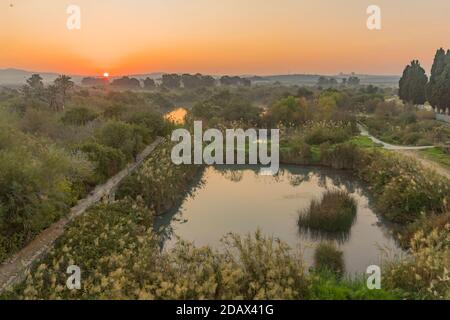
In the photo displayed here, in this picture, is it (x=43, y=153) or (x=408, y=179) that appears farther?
(x=408, y=179)

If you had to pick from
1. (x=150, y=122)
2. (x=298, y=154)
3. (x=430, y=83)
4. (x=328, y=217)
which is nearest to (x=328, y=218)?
(x=328, y=217)

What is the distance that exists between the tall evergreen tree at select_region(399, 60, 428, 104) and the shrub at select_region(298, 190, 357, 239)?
34.5m

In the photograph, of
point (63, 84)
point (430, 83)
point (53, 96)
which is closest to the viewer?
point (53, 96)

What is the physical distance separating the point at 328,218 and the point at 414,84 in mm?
36714

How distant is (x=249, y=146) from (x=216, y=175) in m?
5.82

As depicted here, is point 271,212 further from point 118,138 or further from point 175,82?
point 175,82

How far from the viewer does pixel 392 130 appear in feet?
108

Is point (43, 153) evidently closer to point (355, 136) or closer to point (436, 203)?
point (436, 203)

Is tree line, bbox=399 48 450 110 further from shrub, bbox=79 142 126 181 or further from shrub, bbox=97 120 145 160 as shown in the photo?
shrub, bbox=79 142 126 181

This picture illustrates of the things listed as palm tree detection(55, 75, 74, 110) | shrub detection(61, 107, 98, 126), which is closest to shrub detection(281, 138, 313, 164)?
shrub detection(61, 107, 98, 126)

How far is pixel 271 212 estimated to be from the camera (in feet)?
55.3

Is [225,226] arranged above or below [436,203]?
below

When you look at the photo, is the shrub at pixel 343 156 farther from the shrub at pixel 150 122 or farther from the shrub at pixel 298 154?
the shrub at pixel 150 122
